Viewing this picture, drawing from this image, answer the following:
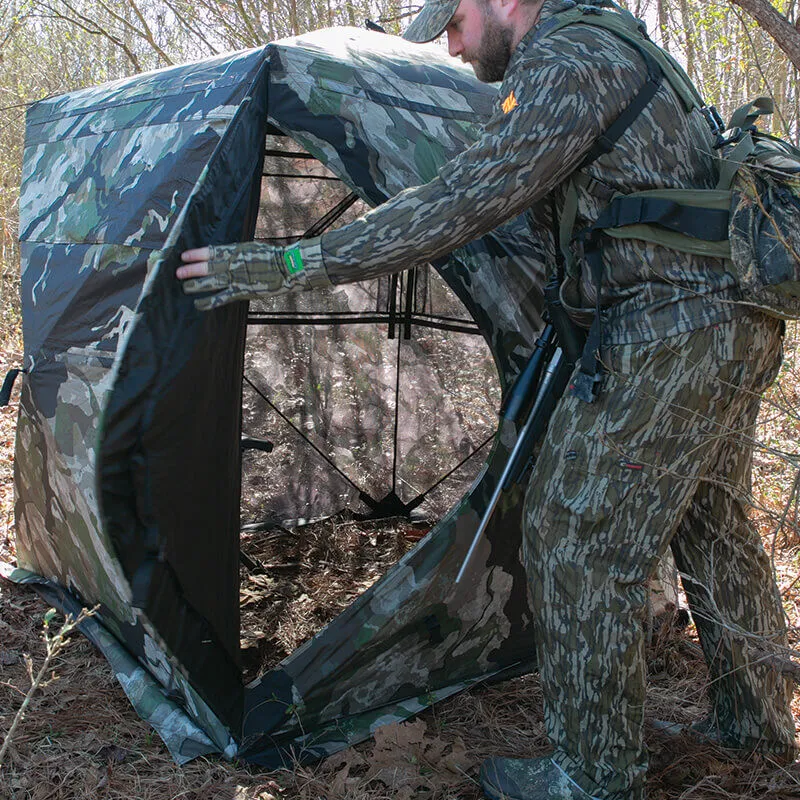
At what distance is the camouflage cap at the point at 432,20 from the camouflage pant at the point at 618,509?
3.08 feet

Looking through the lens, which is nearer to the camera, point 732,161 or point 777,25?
point 732,161

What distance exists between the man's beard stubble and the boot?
1813 mm

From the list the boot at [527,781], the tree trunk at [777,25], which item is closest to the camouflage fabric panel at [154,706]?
the boot at [527,781]

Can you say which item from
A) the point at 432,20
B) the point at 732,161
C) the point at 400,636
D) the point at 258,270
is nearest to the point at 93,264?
the point at 258,270

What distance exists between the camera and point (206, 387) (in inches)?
93.4

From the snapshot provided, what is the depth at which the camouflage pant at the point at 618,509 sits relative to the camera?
2080mm

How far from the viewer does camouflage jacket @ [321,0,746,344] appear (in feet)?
6.31

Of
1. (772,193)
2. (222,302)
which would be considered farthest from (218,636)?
(772,193)

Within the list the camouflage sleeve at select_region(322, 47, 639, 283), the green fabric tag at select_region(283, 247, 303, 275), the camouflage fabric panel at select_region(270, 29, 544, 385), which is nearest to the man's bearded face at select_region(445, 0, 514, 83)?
the camouflage sleeve at select_region(322, 47, 639, 283)

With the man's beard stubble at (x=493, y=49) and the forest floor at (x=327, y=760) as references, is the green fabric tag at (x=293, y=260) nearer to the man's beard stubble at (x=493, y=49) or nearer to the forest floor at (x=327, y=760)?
the man's beard stubble at (x=493, y=49)

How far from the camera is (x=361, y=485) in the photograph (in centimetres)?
452

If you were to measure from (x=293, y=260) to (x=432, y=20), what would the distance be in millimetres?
771

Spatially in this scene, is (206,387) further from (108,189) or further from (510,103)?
(510,103)

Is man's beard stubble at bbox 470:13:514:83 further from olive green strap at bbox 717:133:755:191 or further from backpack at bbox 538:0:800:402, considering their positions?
olive green strap at bbox 717:133:755:191
